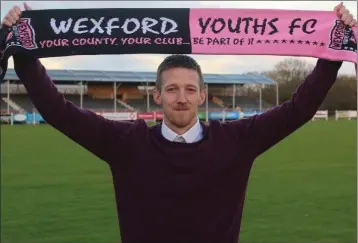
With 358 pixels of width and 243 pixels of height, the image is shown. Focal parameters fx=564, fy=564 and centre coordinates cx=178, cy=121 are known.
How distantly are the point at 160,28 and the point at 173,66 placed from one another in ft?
2.01

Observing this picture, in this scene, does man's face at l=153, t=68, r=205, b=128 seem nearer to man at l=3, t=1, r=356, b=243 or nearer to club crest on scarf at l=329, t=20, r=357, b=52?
man at l=3, t=1, r=356, b=243

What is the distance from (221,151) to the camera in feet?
9.09

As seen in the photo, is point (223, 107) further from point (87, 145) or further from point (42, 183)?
point (87, 145)

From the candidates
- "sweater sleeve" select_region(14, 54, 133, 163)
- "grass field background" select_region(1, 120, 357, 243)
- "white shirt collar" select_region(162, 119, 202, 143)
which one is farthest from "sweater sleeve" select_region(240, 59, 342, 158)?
"grass field background" select_region(1, 120, 357, 243)

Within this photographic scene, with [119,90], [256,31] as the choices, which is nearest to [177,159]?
[256,31]

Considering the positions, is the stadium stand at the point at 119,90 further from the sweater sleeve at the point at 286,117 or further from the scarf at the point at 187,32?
the sweater sleeve at the point at 286,117

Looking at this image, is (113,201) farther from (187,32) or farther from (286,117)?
(286,117)

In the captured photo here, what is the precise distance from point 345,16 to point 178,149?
1.18 m

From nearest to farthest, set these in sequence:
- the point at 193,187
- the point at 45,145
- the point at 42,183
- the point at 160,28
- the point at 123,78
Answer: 1. the point at 193,187
2. the point at 160,28
3. the point at 42,183
4. the point at 45,145
5. the point at 123,78

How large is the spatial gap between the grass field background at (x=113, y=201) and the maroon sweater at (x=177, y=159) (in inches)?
173

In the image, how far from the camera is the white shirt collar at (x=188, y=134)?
2758 millimetres

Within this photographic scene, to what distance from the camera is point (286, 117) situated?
113 inches

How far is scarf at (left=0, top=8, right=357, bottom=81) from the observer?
322 centimetres

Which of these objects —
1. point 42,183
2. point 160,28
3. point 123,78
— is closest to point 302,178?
point 42,183
